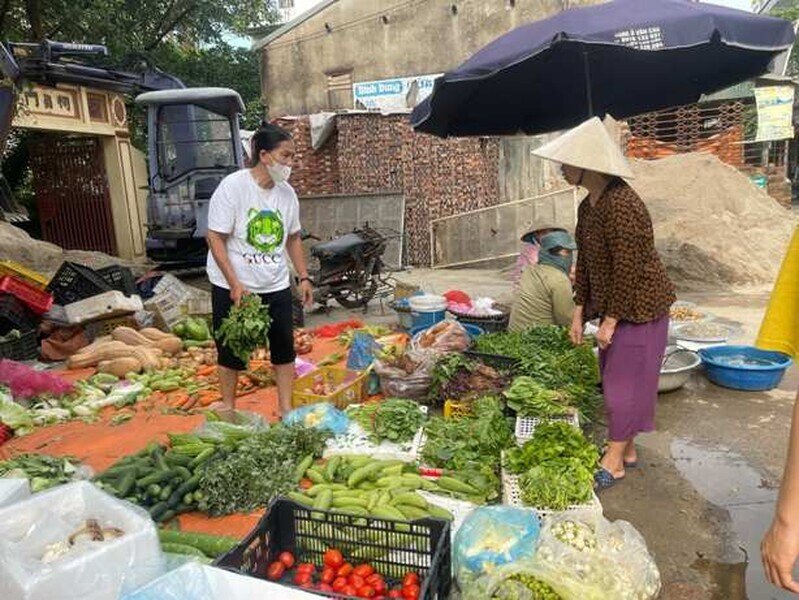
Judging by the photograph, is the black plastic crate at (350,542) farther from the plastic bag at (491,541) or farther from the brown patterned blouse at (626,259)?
the brown patterned blouse at (626,259)

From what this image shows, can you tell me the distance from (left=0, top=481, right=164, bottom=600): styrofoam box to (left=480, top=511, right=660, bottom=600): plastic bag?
4.43 feet

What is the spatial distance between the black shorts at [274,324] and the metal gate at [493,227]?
28.8ft

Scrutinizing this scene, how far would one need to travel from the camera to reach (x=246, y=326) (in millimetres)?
4254

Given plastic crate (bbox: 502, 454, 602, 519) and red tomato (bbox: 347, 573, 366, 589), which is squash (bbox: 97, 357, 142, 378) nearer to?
plastic crate (bbox: 502, 454, 602, 519)

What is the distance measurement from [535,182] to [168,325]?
970 centimetres

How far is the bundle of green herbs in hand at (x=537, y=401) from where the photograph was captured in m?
4.11

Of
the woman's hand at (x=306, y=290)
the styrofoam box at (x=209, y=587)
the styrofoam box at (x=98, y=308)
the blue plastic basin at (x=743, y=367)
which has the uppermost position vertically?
the woman's hand at (x=306, y=290)

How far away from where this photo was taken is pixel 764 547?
1.54 m

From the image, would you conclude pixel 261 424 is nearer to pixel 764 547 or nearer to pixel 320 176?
pixel 764 547

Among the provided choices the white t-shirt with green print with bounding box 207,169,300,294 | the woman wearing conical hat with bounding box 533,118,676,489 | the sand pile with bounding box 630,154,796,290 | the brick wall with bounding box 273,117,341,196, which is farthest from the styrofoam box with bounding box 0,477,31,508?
the brick wall with bounding box 273,117,341,196

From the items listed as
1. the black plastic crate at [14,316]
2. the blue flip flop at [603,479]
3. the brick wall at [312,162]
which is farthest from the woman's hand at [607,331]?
the brick wall at [312,162]

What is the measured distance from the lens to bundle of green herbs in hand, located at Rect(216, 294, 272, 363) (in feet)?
14.0

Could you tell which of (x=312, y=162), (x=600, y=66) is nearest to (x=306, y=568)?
(x=600, y=66)

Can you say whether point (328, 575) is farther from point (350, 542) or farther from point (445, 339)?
point (445, 339)
